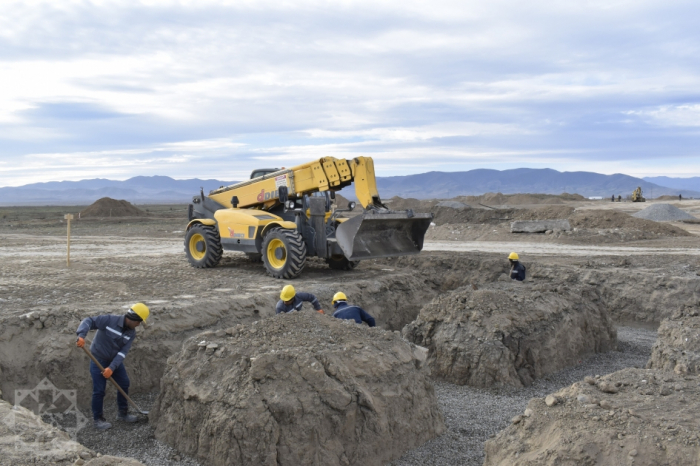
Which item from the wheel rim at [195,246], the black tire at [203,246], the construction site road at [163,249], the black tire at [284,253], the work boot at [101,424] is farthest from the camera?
the construction site road at [163,249]

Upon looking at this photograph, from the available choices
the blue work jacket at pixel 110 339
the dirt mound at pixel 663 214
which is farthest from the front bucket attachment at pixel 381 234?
the dirt mound at pixel 663 214

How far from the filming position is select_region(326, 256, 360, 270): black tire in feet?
43.4

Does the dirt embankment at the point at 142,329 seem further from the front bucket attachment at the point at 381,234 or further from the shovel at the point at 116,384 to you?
the shovel at the point at 116,384

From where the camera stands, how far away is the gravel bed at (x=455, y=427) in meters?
5.77

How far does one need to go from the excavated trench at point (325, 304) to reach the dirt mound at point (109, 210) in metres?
31.5

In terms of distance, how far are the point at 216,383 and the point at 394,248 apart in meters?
7.01

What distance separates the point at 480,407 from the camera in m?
7.16

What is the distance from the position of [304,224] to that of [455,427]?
22.3 feet

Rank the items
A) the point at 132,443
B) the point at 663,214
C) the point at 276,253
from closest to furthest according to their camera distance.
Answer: the point at 132,443
the point at 276,253
the point at 663,214

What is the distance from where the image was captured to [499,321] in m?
8.27

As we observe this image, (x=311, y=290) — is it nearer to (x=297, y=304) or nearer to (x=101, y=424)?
(x=297, y=304)

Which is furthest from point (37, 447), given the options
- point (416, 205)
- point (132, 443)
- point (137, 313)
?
point (416, 205)

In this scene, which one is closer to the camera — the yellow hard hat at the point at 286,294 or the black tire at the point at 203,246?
the yellow hard hat at the point at 286,294

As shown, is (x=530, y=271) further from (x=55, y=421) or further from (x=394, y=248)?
(x=55, y=421)
